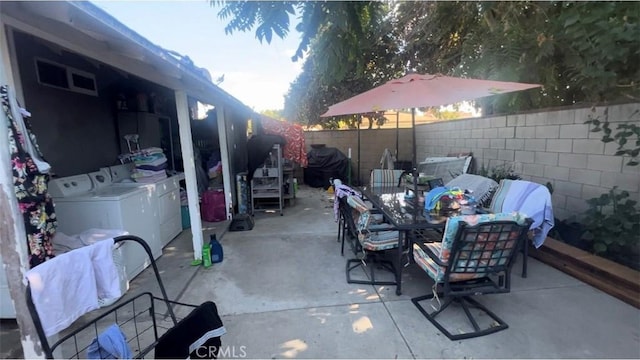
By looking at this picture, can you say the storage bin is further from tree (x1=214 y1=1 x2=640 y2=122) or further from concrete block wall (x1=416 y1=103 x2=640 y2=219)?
concrete block wall (x1=416 y1=103 x2=640 y2=219)

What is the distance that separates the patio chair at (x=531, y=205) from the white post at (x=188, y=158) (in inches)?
136

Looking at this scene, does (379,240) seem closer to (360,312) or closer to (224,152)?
(360,312)

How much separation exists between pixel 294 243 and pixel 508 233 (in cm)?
273

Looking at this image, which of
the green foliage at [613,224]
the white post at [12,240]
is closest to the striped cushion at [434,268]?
the green foliage at [613,224]

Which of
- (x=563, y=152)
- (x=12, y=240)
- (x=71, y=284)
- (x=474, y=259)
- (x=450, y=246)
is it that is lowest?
(x=474, y=259)

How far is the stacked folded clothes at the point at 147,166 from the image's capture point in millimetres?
4012

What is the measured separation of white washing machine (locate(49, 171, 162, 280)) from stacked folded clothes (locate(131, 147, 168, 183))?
54cm

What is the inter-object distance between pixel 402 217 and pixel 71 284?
8.01 feet

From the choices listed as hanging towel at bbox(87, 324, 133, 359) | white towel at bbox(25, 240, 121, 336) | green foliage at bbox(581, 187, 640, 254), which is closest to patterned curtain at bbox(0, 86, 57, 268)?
white towel at bbox(25, 240, 121, 336)

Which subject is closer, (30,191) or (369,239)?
(30,191)

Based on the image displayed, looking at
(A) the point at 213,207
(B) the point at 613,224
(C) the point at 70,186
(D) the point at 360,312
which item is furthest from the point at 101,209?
(B) the point at 613,224

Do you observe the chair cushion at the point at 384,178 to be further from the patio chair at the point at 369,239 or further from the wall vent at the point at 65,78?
the wall vent at the point at 65,78

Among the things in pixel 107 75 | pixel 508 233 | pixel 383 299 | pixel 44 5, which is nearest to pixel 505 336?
pixel 508 233

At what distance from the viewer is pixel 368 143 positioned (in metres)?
8.90
